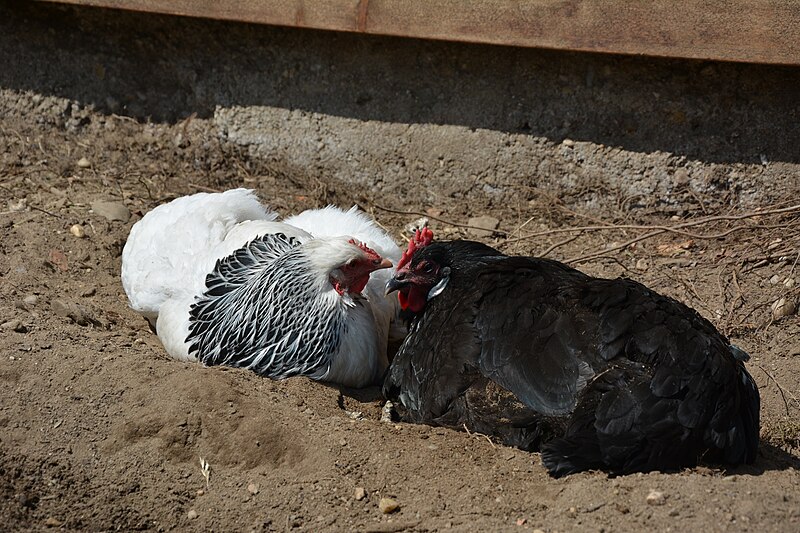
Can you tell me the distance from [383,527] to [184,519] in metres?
0.76

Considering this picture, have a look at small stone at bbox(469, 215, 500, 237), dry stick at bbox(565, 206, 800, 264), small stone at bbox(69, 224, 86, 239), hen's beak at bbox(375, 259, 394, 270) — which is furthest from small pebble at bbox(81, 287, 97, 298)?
dry stick at bbox(565, 206, 800, 264)

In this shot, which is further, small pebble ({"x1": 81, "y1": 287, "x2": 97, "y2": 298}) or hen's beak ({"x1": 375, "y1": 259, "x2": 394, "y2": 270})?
small pebble ({"x1": 81, "y1": 287, "x2": 97, "y2": 298})

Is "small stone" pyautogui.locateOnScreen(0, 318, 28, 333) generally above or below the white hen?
below

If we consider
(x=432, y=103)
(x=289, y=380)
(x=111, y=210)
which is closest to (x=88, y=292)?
(x=111, y=210)

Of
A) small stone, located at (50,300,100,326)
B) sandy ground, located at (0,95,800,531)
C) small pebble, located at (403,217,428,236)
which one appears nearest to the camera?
sandy ground, located at (0,95,800,531)

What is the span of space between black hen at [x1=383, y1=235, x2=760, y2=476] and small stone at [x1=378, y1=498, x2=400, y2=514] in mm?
600

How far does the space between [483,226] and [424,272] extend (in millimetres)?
1476

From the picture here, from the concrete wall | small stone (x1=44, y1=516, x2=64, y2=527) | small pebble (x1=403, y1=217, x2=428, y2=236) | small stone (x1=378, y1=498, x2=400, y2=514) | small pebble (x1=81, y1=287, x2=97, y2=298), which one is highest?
the concrete wall

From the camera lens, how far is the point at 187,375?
12.2 ft

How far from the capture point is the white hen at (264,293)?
404cm

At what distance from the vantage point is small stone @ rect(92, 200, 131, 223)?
5410mm

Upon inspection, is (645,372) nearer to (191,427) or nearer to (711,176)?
(191,427)

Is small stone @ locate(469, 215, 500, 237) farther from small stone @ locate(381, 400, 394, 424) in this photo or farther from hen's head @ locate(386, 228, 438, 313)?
small stone @ locate(381, 400, 394, 424)

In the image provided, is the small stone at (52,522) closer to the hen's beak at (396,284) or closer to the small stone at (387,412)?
the small stone at (387,412)
